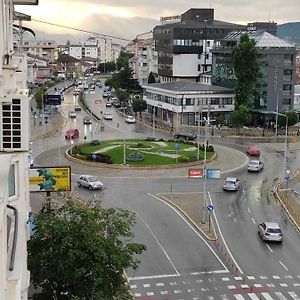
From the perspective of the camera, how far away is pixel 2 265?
7375mm

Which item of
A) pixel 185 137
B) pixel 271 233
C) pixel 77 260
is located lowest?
pixel 271 233

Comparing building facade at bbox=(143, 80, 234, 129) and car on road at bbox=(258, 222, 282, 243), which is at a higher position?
building facade at bbox=(143, 80, 234, 129)

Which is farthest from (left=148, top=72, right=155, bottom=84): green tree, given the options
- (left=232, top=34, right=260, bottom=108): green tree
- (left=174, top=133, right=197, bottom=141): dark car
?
(left=174, top=133, right=197, bottom=141): dark car

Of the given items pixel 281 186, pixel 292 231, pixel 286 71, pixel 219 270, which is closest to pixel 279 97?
pixel 286 71

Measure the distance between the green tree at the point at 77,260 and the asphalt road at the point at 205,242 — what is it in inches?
179

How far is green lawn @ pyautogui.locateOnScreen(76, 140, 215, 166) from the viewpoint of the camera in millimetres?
46250

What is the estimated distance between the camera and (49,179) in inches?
1236

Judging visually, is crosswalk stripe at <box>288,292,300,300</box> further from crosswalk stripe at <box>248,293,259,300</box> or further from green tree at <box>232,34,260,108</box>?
green tree at <box>232,34,260,108</box>

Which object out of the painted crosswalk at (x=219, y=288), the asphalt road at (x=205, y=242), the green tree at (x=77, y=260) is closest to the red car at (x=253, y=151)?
the asphalt road at (x=205, y=242)

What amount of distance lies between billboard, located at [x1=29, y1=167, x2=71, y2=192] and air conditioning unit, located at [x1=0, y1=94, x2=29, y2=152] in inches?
636

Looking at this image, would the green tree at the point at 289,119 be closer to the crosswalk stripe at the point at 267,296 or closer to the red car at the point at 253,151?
the red car at the point at 253,151

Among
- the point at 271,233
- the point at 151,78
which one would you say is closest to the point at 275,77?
the point at 151,78

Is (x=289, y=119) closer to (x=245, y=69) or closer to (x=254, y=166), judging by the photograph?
(x=245, y=69)

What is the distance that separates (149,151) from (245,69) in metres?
23.5
